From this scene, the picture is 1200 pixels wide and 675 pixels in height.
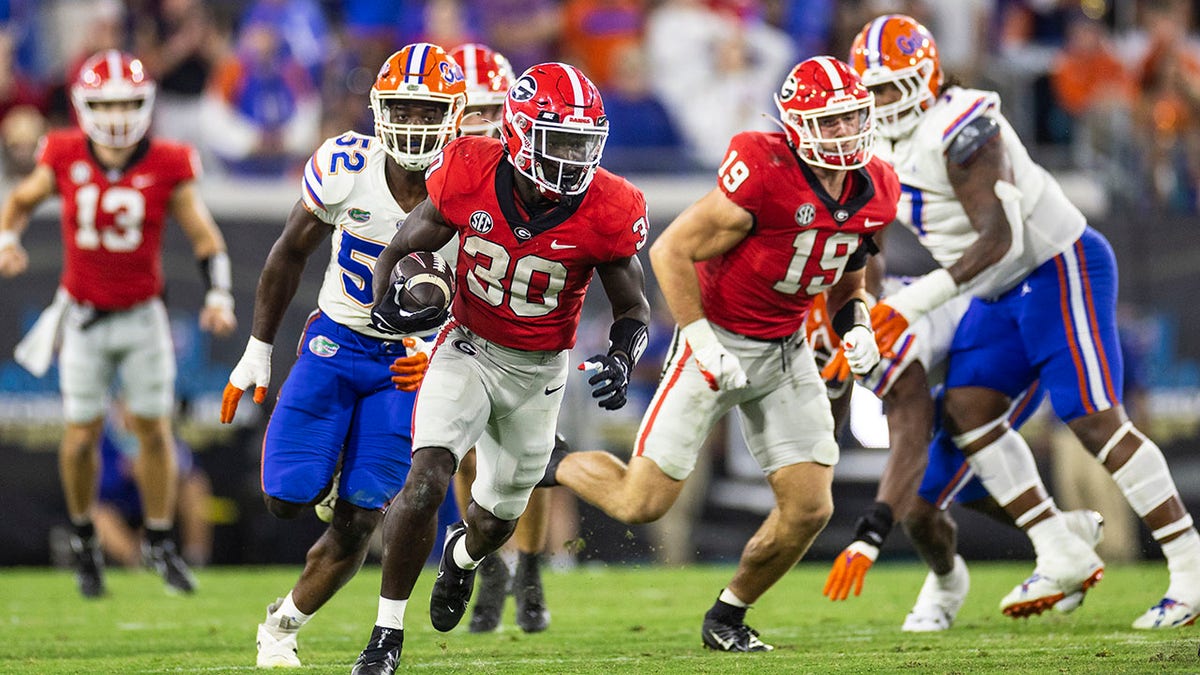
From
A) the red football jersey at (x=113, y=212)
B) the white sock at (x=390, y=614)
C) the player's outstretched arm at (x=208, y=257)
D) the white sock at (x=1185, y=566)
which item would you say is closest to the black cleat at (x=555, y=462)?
the white sock at (x=390, y=614)

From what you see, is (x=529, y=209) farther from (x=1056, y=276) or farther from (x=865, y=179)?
(x=1056, y=276)

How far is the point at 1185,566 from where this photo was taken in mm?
5984

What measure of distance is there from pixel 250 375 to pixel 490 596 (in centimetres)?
147

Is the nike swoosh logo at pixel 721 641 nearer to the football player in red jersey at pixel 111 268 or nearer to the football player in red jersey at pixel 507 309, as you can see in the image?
the football player in red jersey at pixel 507 309

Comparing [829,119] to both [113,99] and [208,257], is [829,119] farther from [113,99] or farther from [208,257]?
[113,99]

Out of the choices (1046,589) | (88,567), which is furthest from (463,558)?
(88,567)

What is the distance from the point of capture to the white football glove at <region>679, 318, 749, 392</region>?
5.21 meters

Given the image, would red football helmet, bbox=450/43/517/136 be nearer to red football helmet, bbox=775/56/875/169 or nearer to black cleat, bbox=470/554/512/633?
red football helmet, bbox=775/56/875/169

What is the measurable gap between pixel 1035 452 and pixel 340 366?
250 inches

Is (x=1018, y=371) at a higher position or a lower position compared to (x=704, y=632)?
higher

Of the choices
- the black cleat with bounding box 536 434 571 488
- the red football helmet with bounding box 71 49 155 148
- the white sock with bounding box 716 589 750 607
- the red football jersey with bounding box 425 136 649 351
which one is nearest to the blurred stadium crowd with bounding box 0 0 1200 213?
the red football helmet with bounding box 71 49 155 148

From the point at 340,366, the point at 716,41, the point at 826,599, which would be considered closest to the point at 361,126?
the point at 716,41

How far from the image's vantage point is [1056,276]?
6.31 metres

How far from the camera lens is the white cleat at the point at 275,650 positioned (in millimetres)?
5133
